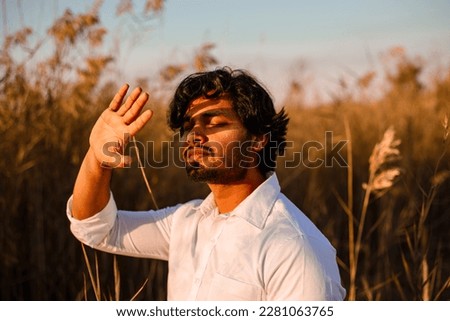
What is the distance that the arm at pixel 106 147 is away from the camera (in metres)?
1.81

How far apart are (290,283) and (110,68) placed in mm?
2125

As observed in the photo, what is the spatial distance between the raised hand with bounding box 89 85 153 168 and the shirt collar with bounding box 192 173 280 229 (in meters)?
0.35

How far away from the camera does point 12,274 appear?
297 cm

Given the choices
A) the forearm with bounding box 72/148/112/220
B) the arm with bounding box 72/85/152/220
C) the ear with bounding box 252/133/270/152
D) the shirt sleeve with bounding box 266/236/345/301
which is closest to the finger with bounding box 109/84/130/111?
the arm with bounding box 72/85/152/220

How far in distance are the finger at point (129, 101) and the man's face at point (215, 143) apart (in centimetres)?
20

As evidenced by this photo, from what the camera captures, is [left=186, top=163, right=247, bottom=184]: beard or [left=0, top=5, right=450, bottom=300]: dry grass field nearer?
[left=186, top=163, right=247, bottom=184]: beard

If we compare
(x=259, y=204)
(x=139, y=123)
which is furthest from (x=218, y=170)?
(x=139, y=123)

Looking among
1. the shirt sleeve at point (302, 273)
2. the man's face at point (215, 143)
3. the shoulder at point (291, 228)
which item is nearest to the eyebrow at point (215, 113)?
the man's face at point (215, 143)

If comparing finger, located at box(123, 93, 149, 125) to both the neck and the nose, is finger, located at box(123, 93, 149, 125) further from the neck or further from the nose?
the neck

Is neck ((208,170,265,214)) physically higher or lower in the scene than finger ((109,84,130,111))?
lower

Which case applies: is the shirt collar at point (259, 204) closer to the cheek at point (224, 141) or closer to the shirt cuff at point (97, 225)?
the cheek at point (224, 141)

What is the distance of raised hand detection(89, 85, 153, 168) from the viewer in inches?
70.9

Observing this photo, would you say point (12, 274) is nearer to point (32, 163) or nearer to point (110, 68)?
point (32, 163)
